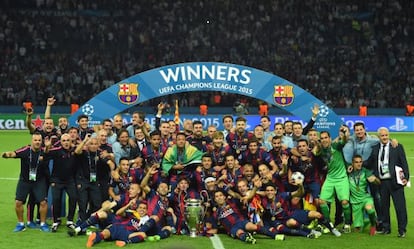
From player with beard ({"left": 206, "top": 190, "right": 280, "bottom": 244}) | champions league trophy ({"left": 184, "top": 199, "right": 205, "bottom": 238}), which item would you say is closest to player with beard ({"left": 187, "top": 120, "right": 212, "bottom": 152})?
player with beard ({"left": 206, "top": 190, "right": 280, "bottom": 244})

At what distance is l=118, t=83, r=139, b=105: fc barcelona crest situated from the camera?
1373cm

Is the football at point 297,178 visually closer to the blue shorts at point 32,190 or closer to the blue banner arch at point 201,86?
the blue banner arch at point 201,86

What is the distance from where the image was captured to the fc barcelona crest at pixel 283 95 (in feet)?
45.4

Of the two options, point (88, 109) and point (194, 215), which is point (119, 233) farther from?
point (88, 109)

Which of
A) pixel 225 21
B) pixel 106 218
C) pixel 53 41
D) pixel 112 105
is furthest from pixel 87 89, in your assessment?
pixel 106 218

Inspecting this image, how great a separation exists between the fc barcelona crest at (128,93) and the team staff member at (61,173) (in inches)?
72.5

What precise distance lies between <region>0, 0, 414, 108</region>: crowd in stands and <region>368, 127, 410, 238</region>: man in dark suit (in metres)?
22.7

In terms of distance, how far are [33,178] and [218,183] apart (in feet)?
9.43

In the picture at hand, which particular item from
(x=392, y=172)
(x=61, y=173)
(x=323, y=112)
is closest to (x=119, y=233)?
(x=61, y=173)

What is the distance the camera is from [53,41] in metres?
38.3

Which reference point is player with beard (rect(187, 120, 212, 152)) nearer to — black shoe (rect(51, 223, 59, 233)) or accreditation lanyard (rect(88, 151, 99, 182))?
accreditation lanyard (rect(88, 151, 99, 182))

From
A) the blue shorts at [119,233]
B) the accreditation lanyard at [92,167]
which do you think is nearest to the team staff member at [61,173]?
the accreditation lanyard at [92,167]

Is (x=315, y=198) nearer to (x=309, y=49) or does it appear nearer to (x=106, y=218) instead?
(x=106, y=218)

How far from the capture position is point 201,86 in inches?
547
